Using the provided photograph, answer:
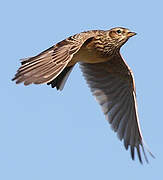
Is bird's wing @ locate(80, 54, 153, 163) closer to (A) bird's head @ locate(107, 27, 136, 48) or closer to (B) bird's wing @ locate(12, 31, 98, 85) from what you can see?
(A) bird's head @ locate(107, 27, 136, 48)

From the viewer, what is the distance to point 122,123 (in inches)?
422

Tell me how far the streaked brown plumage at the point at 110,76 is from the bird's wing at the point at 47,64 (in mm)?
81

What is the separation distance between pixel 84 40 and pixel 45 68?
4.72 ft

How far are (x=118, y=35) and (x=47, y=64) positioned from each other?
2223 millimetres

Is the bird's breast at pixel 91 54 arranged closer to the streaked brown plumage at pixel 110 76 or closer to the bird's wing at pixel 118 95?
the streaked brown plumage at pixel 110 76

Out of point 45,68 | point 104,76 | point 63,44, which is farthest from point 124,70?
point 45,68

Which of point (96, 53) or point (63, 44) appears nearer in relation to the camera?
point (63, 44)

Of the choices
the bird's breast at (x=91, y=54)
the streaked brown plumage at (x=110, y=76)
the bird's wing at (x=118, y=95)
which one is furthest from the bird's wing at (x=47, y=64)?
the bird's wing at (x=118, y=95)

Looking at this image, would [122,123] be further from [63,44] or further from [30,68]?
[30,68]

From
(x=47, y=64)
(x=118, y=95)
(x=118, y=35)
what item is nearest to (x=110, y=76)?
(x=118, y=95)

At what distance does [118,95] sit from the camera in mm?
10891

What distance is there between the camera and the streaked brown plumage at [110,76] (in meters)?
9.52

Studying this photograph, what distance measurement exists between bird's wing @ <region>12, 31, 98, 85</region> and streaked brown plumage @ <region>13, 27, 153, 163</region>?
0.27 ft

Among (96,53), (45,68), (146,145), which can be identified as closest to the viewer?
(45,68)
